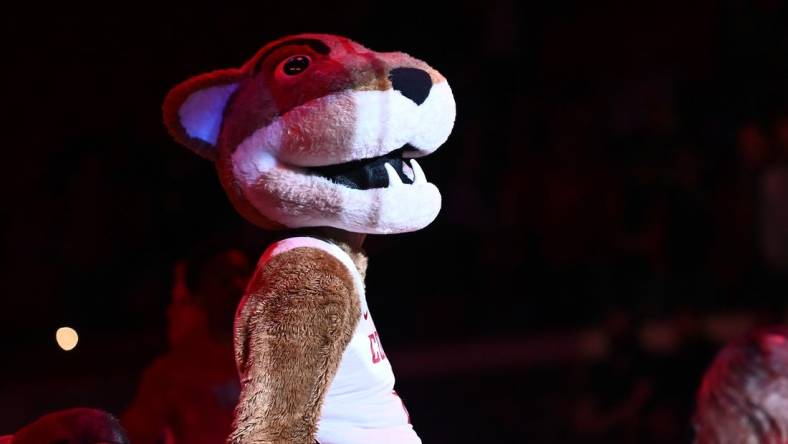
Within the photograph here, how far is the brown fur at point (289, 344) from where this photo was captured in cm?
152

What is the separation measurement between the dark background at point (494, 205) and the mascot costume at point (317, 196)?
0.39m

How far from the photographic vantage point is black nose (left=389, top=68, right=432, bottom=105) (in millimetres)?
1706

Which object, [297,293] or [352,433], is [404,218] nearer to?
[297,293]

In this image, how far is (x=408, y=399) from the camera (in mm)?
4969

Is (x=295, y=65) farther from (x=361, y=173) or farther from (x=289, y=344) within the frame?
(x=289, y=344)

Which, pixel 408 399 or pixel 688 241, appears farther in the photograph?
pixel 688 241

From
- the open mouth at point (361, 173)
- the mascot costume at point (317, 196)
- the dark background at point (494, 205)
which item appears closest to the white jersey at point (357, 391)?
the mascot costume at point (317, 196)

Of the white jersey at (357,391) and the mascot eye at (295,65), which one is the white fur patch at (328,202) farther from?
the mascot eye at (295,65)

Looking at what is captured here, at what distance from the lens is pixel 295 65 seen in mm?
1758

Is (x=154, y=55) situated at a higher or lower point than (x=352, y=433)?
higher

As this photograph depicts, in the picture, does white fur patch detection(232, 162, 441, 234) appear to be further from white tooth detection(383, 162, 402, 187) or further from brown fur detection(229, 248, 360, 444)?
brown fur detection(229, 248, 360, 444)

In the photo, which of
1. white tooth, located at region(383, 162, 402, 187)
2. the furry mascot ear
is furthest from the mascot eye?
white tooth, located at region(383, 162, 402, 187)

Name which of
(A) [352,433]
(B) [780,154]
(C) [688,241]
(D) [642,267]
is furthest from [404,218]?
(B) [780,154]

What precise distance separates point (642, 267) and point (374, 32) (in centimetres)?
237
